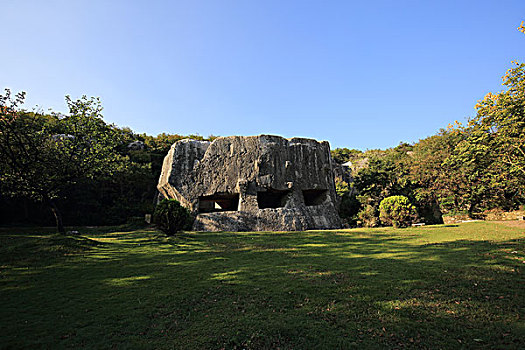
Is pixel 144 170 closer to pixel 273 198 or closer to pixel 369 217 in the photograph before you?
pixel 273 198

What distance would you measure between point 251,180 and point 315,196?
6.54 metres

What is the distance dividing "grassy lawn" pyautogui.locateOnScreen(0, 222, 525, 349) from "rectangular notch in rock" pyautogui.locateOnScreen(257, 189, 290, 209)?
11150 millimetres

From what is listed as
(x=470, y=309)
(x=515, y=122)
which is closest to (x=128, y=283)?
(x=470, y=309)

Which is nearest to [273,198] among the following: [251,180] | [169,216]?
[251,180]

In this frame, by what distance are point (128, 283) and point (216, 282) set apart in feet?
6.34

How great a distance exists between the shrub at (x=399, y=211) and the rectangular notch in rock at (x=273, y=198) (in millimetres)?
6851

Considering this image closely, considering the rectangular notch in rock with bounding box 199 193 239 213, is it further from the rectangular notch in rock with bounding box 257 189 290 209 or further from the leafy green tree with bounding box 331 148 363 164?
the leafy green tree with bounding box 331 148 363 164

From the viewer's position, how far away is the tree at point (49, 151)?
33.9 ft

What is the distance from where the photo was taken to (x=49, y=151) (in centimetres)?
1184

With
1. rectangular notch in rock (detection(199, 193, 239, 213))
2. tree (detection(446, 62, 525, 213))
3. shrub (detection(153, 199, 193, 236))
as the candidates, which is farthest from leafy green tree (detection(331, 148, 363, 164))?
shrub (detection(153, 199, 193, 236))

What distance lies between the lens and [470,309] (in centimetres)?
397

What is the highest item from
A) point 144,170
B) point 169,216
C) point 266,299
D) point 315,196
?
point 144,170

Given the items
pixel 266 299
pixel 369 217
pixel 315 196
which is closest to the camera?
pixel 266 299

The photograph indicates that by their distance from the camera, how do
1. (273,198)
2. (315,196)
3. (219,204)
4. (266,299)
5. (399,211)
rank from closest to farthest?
(266,299) < (399,211) < (315,196) < (273,198) < (219,204)
